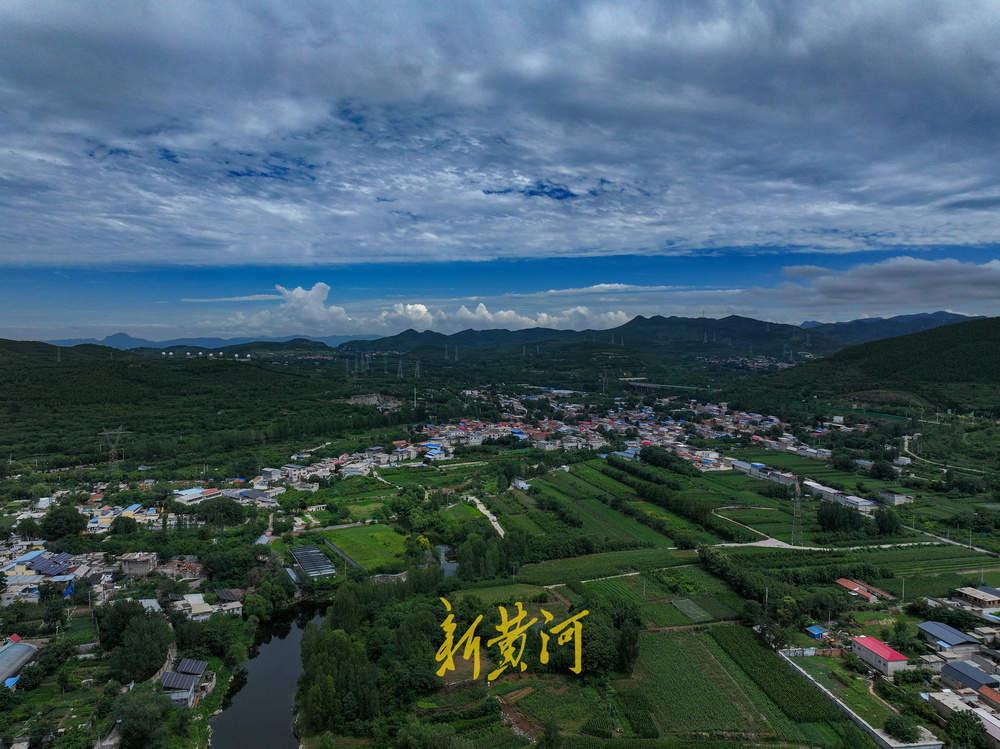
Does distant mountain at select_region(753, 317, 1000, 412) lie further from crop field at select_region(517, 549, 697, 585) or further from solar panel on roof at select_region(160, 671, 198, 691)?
solar panel on roof at select_region(160, 671, 198, 691)

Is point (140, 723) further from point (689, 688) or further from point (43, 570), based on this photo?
point (689, 688)

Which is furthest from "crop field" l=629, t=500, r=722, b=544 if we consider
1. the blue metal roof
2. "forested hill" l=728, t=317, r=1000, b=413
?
"forested hill" l=728, t=317, r=1000, b=413

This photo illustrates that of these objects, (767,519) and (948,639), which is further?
(767,519)

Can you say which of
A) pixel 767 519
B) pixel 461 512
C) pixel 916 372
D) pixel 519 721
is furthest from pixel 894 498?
pixel 916 372

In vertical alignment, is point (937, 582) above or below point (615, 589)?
above

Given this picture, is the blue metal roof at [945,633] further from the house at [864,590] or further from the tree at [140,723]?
the tree at [140,723]

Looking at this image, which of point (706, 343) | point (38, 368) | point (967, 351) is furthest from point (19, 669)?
point (706, 343)
